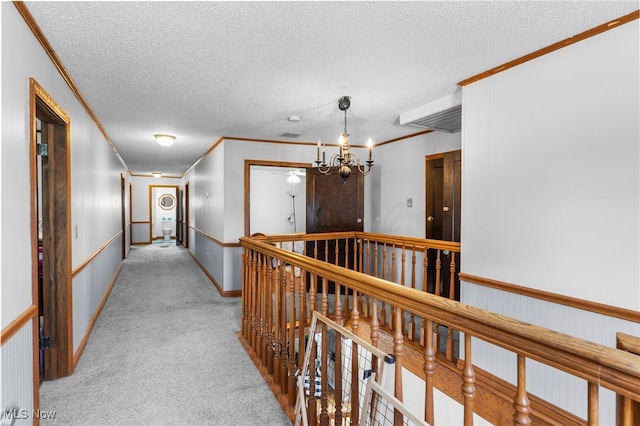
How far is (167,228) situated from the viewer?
12.3m

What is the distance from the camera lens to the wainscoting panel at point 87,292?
9.13 feet

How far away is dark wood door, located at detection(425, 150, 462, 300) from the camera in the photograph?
392 cm

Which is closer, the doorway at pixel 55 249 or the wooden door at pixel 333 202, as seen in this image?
the doorway at pixel 55 249

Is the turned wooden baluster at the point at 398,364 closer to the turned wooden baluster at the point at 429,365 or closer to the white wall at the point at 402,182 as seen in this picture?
the turned wooden baluster at the point at 429,365

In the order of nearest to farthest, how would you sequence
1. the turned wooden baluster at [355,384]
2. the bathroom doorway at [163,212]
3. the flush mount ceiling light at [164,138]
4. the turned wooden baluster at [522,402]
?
1. the turned wooden baluster at [522,402]
2. the turned wooden baluster at [355,384]
3. the flush mount ceiling light at [164,138]
4. the bathroom doorway at [163,212]

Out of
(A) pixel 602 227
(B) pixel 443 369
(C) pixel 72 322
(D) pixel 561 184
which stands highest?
(D) pixel 561 184

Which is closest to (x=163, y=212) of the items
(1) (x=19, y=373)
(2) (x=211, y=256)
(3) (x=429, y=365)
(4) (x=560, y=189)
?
(2) (x=211, y=256)

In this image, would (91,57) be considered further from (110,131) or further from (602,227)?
(602,227)

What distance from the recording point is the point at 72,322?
2604 millimetres

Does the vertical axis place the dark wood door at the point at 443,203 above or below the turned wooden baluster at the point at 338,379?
above

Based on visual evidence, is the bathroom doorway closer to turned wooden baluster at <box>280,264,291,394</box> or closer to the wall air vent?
the wall air vent

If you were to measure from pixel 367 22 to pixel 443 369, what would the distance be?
2.61m

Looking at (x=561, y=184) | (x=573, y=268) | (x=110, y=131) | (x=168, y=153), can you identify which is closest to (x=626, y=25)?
(x=561, y=184)

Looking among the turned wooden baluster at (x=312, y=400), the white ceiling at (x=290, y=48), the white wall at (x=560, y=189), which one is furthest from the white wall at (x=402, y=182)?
the turned wooden baluster at (x=312, y=400)
